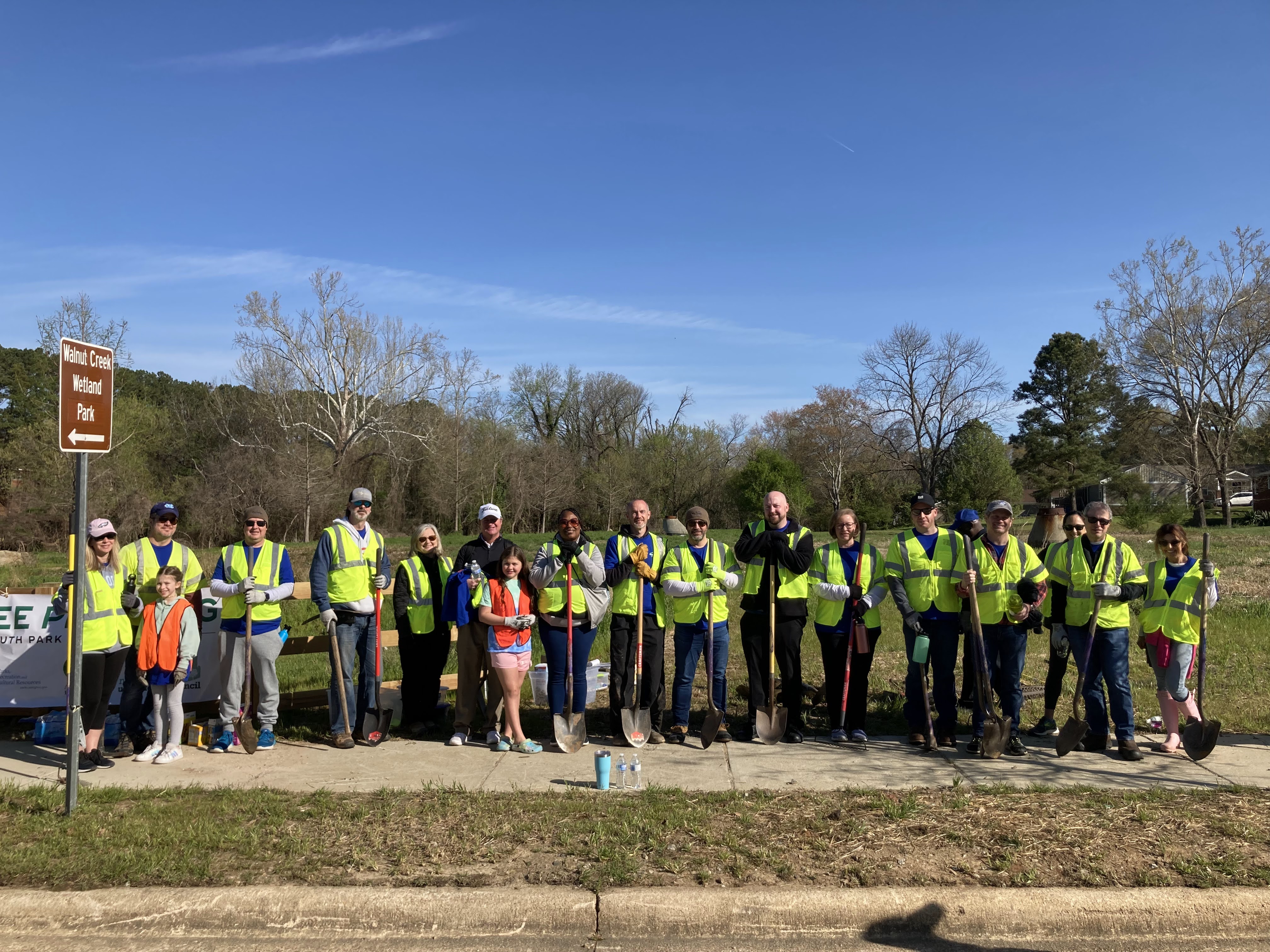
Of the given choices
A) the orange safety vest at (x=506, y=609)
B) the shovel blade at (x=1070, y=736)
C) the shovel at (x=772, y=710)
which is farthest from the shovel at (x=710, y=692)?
the shovel blade at (x=1070, y=736)

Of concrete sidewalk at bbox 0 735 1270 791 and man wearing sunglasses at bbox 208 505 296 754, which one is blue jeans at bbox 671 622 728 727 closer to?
concrete sidewalk at bbox 0 735 1270 791

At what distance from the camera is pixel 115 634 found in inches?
270

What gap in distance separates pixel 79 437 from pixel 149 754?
2.87 metres

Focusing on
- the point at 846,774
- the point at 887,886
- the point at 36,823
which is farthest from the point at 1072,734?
the point at 36,823

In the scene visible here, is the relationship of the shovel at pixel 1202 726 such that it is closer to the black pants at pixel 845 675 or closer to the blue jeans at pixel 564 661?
the black pants at pixel 845 675

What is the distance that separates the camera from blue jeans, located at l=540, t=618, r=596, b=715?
295 inches

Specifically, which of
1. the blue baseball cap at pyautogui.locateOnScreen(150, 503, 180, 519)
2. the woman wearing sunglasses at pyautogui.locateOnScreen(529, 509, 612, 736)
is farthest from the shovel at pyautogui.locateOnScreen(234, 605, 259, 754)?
the woman wearing sunglasses at pyautogui.locateOnScreen(529, 509, 612, 736)

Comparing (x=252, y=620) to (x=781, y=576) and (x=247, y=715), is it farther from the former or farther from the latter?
(x=781, y=576)

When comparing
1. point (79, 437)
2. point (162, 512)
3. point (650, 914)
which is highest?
point (79, 437)

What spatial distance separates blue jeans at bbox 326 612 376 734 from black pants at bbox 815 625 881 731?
3.90m

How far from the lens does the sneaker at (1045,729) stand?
7637 mm

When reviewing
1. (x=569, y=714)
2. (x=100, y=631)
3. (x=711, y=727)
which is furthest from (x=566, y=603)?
(x=100, y=631)

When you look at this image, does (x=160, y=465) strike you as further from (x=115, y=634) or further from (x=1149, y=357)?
(x=1149, y=357)

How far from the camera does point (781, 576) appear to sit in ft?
25.1
